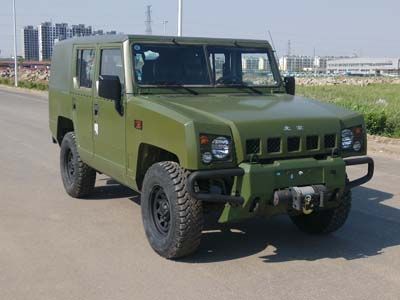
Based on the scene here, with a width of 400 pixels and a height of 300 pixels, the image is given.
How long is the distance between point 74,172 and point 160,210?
2.45m

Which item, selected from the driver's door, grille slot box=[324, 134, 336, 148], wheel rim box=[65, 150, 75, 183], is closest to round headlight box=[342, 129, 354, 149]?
grille slot box=[324, 134, 336, 148]

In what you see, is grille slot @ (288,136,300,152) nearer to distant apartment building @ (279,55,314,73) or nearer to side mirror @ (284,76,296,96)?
side mirror @ (284,76,296,96)

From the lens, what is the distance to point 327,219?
569 centimetres

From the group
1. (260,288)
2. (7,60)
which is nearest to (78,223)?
(260,288)

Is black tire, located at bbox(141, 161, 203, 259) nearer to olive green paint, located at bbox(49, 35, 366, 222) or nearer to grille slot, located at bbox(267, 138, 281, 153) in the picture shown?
olive green paint, located at bbox(49, 35, 366, 222)

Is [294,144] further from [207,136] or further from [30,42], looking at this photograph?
[30,42]

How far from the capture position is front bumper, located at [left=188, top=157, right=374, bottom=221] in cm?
459

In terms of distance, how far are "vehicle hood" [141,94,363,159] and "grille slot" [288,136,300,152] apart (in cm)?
4

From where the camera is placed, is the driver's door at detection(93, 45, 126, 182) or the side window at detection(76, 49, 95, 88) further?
the side window at detection(76, 49, 95, 88)

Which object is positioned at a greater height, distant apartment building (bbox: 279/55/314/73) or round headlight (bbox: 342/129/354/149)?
distant apartment building (bbox: 279/55/314/73)

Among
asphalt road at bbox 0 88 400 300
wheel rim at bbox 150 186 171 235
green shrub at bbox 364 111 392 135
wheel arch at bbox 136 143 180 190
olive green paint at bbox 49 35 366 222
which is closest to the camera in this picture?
asphalt road at bbox 0 88 400 300

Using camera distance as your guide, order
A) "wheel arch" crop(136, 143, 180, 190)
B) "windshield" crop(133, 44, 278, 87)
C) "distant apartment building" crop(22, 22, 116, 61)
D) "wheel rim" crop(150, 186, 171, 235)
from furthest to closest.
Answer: "distant apartment building" crop(22, 22, 116, 61) → "windshield" crop(133, 44, 278, 87) → "wheel arch" crop(136, 143, 180, 190) → "wheel rim" crop(150, 186, 171, 235)

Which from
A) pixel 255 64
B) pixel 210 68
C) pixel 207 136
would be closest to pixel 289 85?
pixel 255 64

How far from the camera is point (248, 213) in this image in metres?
4.78
